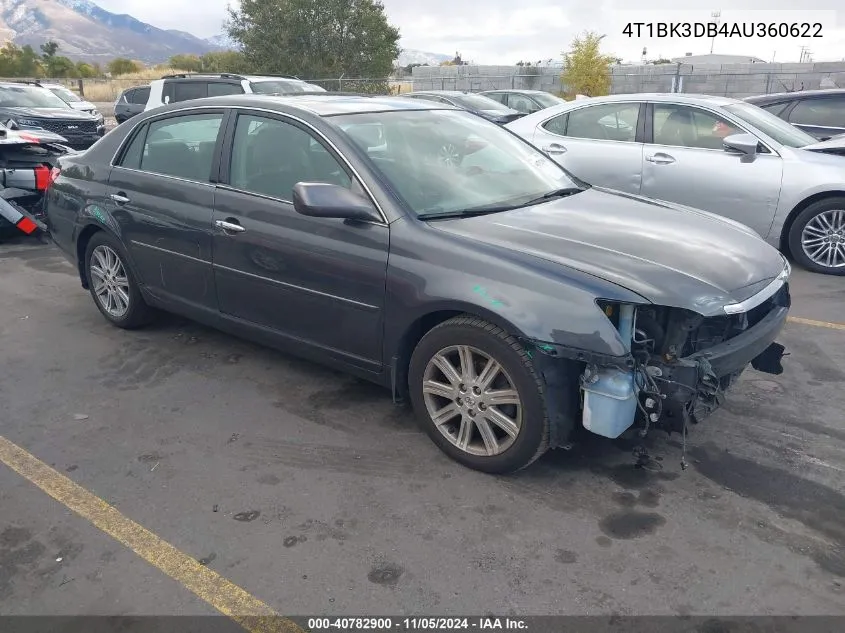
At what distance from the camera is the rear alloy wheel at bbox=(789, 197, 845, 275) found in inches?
252

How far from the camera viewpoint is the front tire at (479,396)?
9.98 ft

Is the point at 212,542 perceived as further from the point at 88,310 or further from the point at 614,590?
the point at 88,310

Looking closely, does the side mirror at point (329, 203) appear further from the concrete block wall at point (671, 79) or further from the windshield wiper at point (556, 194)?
the concrete block wall at point (671, 79)

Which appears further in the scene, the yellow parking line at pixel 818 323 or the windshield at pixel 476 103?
the windshield at pixel 476 103

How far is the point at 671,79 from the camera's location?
25.6 metres

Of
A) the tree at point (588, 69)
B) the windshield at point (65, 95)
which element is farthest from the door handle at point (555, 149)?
the tree at point (588, 69)

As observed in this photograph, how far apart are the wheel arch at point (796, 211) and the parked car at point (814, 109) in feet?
8.06

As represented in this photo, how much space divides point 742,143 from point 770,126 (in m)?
0.82

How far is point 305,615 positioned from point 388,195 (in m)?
1.95

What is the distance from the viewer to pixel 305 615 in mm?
2459

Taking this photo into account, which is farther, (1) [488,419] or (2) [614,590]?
(1) [488,419]

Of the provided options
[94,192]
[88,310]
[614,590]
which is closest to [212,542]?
[614,590]

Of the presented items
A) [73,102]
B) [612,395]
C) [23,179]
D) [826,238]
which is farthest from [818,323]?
[73,102]

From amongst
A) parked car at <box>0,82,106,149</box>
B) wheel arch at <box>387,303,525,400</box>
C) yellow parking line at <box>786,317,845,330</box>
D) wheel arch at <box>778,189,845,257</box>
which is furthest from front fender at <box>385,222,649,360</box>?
parked car at <box>0,82,106,149</box>
